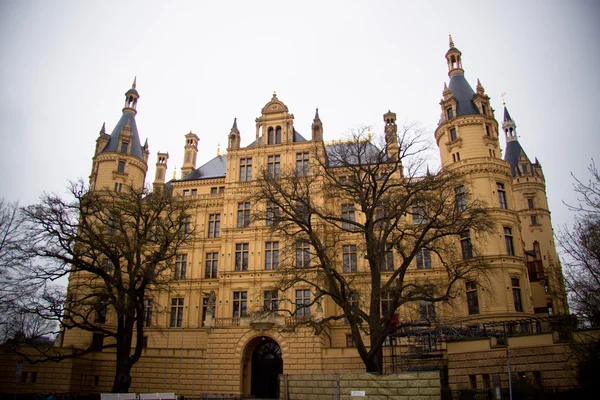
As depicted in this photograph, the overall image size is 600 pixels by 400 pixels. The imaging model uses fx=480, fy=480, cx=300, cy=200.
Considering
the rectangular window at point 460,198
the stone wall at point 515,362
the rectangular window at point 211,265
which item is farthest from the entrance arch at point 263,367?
the rectangular window at point 460,198

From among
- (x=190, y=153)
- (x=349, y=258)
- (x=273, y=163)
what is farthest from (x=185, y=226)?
(x=190, y=153)

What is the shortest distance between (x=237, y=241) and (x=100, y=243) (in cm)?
1399

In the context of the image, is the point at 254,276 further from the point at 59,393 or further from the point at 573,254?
the point at 573,254

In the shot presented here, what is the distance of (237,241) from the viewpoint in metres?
40.7

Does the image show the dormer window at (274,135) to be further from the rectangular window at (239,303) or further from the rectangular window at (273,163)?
the rectangular window at (239,303)

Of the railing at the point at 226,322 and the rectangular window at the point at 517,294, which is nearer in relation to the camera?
the rectangular window at the point at 517,294

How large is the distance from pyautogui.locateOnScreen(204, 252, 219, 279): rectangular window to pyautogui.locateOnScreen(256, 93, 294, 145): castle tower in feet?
36.5

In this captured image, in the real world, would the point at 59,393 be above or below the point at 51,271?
below

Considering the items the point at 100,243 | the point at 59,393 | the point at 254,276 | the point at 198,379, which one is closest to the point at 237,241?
the point at 254,276

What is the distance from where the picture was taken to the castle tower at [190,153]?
179 ft

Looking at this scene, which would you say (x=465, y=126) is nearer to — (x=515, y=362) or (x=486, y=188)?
(x=486, y=188)

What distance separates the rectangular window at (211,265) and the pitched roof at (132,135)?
13.5m

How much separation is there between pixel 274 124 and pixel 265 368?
2104cm

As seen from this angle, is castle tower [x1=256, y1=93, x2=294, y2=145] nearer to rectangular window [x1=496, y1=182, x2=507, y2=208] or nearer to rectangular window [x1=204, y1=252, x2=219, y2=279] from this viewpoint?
rectangular window [x1=204, y1=252, x2=219, y2=279]
